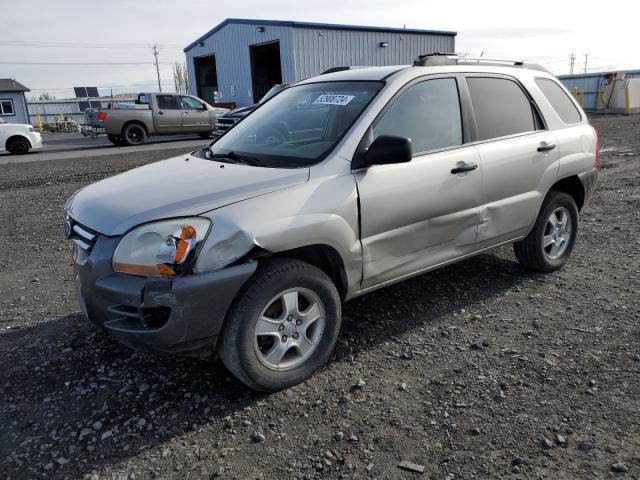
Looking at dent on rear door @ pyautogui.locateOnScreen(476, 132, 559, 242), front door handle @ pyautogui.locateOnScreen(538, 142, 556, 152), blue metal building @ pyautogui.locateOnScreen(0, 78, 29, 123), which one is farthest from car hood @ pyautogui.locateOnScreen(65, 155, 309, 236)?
blue metal building @ pyautogui.locateOnScreen(0, 78, 29, 123)

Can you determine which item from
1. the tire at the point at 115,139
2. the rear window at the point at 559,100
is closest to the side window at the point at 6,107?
the tire at the point at 115,139

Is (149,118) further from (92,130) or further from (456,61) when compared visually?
(456,61)

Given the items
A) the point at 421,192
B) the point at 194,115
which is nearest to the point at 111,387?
the point at 421,192

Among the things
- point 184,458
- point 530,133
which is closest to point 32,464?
point 184,458

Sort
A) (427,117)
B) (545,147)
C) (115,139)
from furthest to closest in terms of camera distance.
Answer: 1. (115,139)
2. (545,147)
3. (427,117)

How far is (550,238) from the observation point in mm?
4812

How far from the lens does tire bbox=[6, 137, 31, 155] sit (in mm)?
16844

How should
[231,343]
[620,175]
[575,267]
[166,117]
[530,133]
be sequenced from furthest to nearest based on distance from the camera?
[166,117], [620,175], [575,267], [530,133], [231,343]

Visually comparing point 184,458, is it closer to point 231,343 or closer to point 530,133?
point 231,343

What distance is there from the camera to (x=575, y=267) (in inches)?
201

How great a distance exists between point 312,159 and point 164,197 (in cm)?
92

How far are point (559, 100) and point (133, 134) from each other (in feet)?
57.7

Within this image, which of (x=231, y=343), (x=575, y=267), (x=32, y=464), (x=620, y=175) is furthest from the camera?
(x=620, y=175)

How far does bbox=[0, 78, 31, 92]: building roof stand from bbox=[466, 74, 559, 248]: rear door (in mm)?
38996
